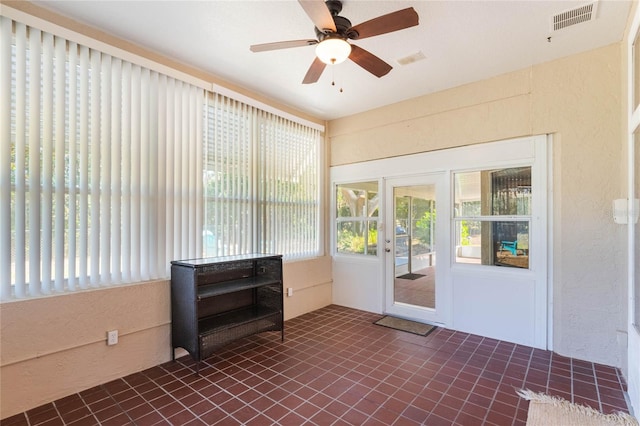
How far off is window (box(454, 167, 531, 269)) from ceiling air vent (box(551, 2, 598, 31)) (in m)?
1.42

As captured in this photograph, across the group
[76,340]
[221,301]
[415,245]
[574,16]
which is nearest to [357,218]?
[415,245]

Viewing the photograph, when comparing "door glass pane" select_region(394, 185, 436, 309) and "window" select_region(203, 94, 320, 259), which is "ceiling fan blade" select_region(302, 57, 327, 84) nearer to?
"window" select_region(203, 94, 320, 259)

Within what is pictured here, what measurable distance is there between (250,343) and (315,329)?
86 cm

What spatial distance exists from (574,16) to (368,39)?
5.52 ft

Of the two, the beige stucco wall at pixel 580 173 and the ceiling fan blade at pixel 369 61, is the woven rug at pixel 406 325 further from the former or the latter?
the ceiling fan blade at pixel 369 61

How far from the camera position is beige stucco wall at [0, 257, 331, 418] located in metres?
2.31

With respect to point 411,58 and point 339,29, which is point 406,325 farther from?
point 339,29

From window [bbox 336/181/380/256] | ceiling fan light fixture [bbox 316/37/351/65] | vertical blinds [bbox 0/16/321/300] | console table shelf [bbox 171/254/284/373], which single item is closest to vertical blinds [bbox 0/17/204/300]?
vertical blinds [bbox 0/16/321/300]

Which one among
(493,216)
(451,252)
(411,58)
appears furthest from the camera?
(451,252)

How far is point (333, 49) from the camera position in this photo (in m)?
2.29

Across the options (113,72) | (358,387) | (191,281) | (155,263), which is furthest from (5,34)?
(358,387)

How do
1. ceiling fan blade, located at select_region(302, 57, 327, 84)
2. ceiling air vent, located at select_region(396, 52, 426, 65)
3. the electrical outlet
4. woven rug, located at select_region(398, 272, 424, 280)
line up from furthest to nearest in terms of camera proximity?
woven rug, located at select_region(398, 272, 424, 280) < ceiling air vent, located at select_region(396, 52, 426, 65) < the electrical outlet < ceiling fan blade, located at select_region(302, 57, 327, 84)

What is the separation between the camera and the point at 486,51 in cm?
313

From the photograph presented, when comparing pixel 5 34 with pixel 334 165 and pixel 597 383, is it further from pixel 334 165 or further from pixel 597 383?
pixel 597 383
